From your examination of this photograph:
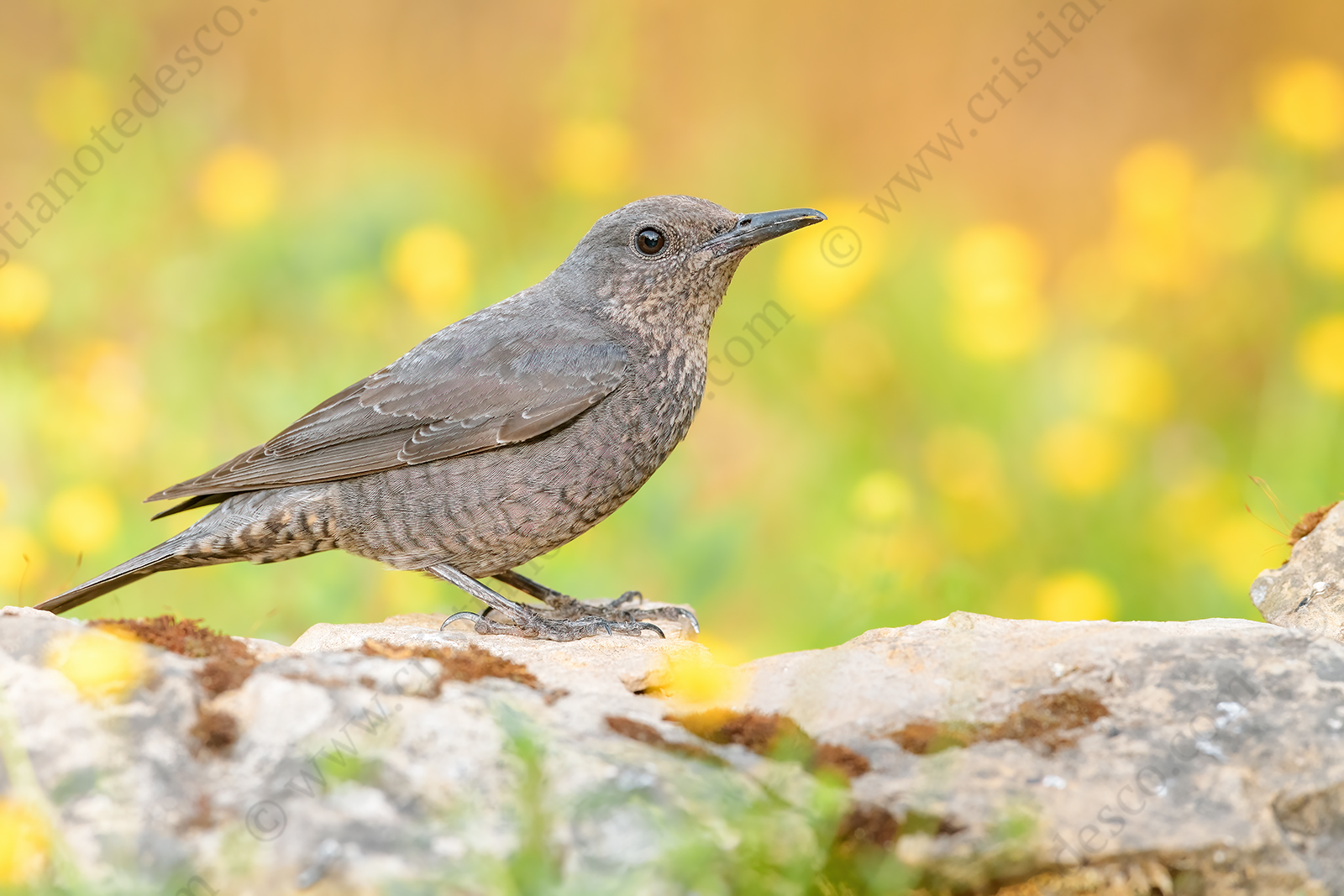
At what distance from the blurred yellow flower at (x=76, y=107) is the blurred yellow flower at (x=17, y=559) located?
307 cm

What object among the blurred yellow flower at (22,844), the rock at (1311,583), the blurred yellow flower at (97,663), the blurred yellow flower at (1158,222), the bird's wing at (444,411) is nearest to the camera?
the blurred yellow flower at (22,844)

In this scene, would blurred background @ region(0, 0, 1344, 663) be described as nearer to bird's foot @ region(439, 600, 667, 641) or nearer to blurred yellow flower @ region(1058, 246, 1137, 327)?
blurred yellow flower @ region(1058, 246, 1137, 327)

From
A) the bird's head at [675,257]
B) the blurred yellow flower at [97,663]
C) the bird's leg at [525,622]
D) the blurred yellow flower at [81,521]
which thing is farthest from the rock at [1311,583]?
the blurred yellow flower at [81,521]

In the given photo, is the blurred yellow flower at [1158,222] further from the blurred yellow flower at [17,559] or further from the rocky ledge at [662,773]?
the blurred yellow flower at [17,559]

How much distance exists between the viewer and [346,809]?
9.21 feet

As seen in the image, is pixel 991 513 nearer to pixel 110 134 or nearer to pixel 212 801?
pixel 212 801

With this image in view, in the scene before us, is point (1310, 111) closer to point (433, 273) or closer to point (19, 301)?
point (433, 273)

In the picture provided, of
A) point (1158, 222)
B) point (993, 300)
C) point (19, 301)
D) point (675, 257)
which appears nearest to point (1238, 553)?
point (993, 300)

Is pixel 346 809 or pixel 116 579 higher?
pixel 116 579

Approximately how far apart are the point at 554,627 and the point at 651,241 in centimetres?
169

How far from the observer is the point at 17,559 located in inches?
223

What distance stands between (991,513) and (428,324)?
3150 mm

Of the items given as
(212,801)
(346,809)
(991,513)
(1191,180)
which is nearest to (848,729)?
(346,809)

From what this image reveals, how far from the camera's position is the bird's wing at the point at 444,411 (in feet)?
17.6
